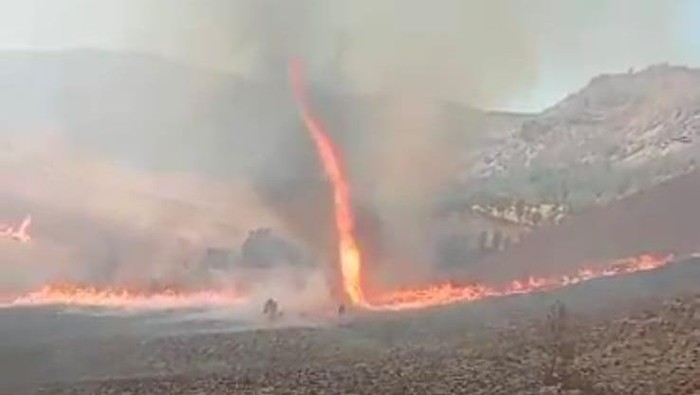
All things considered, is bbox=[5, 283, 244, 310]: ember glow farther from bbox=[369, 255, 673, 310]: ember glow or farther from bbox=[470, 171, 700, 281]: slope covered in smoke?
bbox=[470, 171, 700, 281]: slope covered in smoke

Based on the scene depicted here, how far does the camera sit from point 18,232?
1252 inches

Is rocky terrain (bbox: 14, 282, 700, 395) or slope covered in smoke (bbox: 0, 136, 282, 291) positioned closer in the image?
rocky terrain (bbox: 14, 282, 700, 395)

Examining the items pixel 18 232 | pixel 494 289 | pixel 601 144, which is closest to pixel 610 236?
pixel 494 289

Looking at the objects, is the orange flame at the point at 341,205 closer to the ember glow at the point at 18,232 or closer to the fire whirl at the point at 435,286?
the fire whirl at the point at 435,286

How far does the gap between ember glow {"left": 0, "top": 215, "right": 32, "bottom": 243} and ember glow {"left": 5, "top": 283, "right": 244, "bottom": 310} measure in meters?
2.68

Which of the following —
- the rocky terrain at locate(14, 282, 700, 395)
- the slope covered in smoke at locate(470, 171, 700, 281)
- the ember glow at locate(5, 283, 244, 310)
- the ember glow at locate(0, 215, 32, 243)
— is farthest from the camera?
the ember glow at locate(0, 215, 32, 243)

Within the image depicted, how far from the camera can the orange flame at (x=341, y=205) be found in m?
A: 29.1

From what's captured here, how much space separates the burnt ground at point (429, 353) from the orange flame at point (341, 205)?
3693 mm

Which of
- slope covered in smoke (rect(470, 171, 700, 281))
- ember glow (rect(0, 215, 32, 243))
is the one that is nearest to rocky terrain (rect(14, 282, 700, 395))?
slope covered in smoke (rect(470, 171, 700, 281))

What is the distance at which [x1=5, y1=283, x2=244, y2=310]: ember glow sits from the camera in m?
28.2

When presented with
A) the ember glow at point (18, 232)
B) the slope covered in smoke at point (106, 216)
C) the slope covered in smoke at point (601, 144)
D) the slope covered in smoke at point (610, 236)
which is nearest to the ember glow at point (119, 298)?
the slope covered in smoke at point (106, 216)

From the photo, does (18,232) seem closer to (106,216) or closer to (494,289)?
(106,216)

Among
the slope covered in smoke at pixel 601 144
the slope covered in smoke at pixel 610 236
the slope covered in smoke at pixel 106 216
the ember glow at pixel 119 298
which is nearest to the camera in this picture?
the ember glow at pixel 119 298

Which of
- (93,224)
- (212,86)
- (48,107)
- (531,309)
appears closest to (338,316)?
(531,309)
